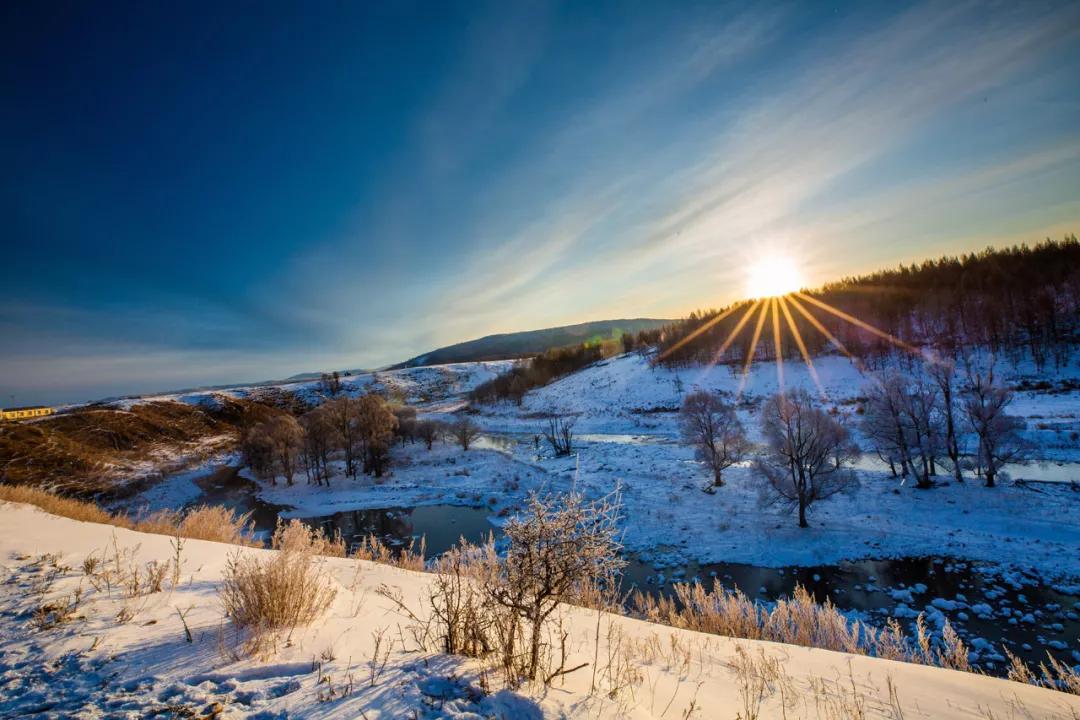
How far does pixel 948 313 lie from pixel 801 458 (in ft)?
214

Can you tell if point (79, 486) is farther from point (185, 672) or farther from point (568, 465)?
point (185, 672)

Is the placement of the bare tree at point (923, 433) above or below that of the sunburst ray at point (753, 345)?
below

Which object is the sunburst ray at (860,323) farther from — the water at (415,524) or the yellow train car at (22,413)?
the yellow train car at (22,413)

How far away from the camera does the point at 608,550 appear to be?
13.0 feet

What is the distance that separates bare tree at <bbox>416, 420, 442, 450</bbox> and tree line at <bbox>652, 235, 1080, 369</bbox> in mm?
46441

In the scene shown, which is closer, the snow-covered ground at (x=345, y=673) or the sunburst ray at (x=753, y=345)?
the snow-covered ground at (x=345, y=673)

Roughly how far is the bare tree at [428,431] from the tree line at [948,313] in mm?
46441

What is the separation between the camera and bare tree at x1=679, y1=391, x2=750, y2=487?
27203mm

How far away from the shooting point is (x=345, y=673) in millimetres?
3379

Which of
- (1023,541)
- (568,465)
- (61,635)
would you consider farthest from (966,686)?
(568,465)

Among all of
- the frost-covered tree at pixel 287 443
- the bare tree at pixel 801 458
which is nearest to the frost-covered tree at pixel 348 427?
the frost-covered tree at pixel 287 443

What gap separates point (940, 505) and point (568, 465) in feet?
70.0

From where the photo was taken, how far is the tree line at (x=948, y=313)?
52812mm

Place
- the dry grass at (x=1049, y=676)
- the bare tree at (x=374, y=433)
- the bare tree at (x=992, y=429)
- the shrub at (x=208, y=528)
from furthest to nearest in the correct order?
the bare tree at (x=374, y=433) → the bare tree at (x=992, y=429) → the shrub at (x=208, y=528) → the dry grass at (x=1049, y=676)
